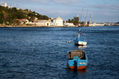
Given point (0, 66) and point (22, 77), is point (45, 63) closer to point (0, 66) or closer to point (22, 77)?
point (0, 66)

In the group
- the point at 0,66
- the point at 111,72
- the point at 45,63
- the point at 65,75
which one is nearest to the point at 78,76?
the point at 65,75

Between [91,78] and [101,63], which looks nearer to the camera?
[91,78]

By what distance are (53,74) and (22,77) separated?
12.4 feet

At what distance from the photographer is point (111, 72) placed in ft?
95.2

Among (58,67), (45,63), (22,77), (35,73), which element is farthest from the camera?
(45,63)

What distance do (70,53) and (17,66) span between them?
753cm

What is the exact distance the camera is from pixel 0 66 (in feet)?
104

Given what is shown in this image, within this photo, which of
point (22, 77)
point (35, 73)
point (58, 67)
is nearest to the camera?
point (22, 77)

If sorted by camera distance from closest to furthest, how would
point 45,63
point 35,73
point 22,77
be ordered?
1. point 22,77
2. point 35,73
3. point 45,63

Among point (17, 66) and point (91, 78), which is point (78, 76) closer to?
point (91, 78)

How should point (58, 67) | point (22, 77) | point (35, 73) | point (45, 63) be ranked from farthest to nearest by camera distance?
point (45, 63), point (58, 67), point (35, 73), point (22, 77)

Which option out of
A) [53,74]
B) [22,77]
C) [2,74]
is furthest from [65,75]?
[2,74]

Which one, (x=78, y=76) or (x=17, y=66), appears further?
(x=17, y=66)

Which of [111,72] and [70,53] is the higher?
[70,53]
